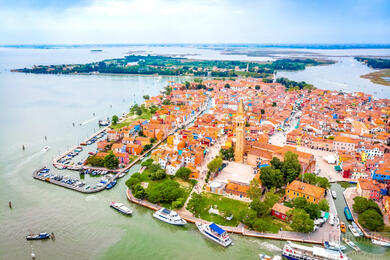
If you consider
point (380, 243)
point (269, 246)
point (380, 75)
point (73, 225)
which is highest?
point (380, 75)

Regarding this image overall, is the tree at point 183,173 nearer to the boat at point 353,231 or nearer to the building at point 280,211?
the building at point 280,211

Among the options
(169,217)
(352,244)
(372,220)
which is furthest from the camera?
(169,217)

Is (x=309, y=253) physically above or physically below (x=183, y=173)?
below

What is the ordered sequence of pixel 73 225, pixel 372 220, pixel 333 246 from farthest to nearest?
pixel 73 225 < pixel 372 220 < pixel 333 246

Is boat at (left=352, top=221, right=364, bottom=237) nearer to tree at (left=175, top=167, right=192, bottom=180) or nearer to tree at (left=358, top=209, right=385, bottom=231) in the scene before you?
tree at (left=358, top=209, right=385, bottom=231)

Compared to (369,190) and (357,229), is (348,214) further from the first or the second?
(369,190)

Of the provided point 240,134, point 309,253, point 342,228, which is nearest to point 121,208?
point 309,253

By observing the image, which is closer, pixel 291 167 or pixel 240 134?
pixel 291 167
